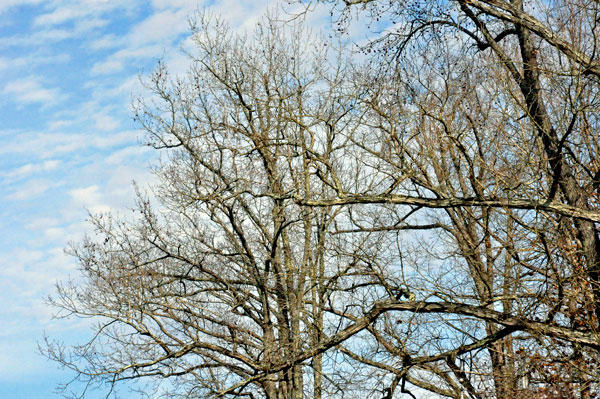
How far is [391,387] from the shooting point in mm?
8773

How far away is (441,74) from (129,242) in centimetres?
786

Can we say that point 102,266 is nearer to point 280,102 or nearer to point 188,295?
point 188,295

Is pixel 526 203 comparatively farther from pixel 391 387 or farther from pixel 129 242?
pixel 129 242

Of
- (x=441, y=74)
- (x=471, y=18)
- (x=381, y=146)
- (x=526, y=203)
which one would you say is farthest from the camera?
(x=381, y=146)

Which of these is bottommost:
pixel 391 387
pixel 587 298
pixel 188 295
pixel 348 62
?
pixel 391 387

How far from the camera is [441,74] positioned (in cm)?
1101

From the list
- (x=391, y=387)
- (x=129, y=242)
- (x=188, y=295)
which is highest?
(x=129, y=242)

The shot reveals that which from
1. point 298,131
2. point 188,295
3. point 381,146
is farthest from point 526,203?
Answer: point 188,295

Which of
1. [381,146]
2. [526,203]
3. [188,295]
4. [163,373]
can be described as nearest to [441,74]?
[381,146]

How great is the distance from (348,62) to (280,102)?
181cm

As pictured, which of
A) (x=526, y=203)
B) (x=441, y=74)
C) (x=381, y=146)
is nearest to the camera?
(x=526, y=203)

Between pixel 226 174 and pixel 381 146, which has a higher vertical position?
pixel 226 174

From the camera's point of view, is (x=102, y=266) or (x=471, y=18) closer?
(x=471, y=18)

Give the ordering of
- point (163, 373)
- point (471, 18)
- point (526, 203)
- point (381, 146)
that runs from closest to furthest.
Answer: point (526, 203) → point (471, 18) → point (381, 146) → point (163, 373)
